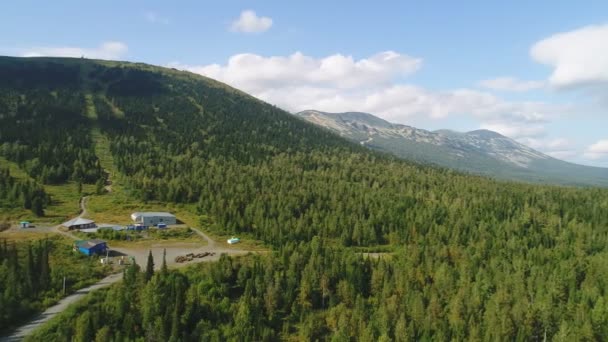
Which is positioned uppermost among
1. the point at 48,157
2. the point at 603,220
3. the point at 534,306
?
the point at 48,157

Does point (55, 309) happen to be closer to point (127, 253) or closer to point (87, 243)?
point (87, 243)

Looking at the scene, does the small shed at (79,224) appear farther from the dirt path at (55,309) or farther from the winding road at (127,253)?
the dirt path at (55,309)

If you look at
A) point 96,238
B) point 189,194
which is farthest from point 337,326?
point 189,194

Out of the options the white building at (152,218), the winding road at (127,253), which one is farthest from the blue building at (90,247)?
the white building at (152,218)

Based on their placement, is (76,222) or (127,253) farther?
(76,222)

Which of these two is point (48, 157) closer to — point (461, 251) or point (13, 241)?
point (13, 241)

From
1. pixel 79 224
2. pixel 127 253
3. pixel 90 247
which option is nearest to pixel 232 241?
pixel 127 253

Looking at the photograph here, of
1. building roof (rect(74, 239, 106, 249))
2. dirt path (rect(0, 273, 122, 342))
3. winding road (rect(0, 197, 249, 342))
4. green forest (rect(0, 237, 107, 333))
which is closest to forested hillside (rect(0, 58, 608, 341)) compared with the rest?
dirt path (rect(0, 273, 122, 342))

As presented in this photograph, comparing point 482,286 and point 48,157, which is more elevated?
point 48,157
